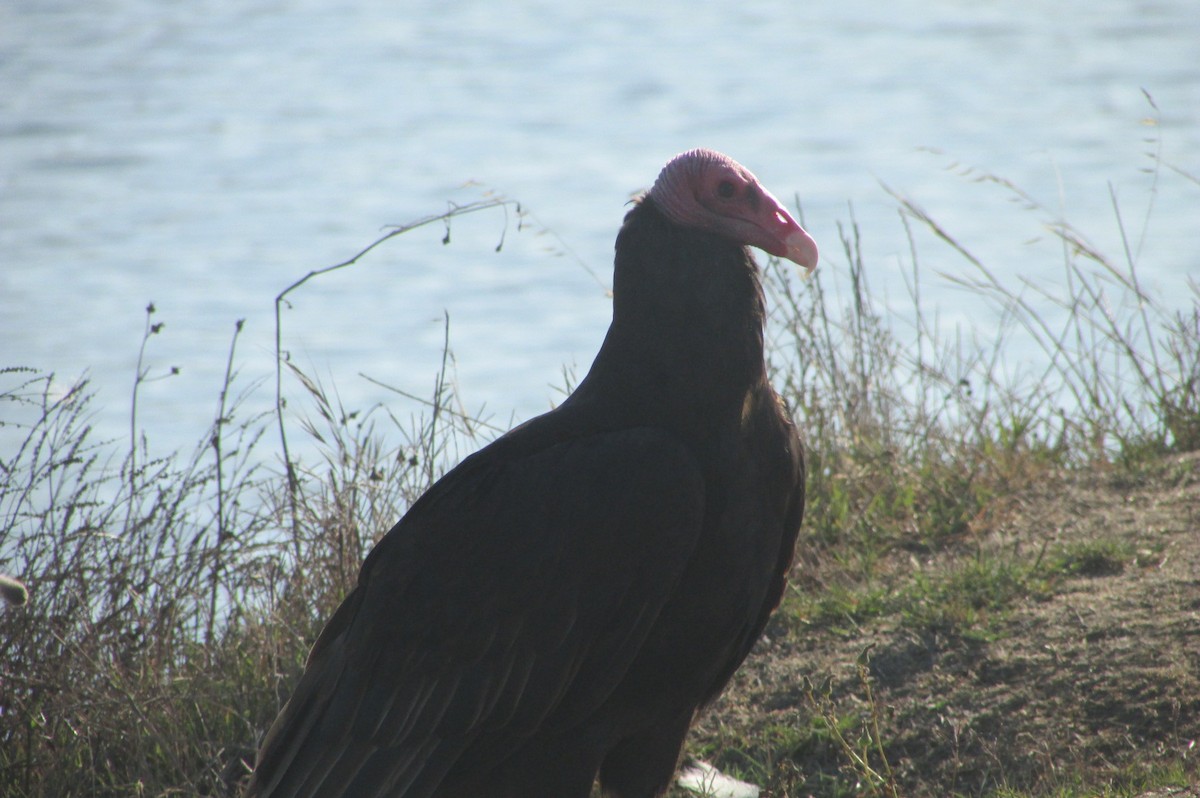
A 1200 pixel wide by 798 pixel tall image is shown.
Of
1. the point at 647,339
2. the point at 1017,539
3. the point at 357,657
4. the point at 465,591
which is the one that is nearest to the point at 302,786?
the point at 357,657

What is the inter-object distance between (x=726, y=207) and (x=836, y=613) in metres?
1.43

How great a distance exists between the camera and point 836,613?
4070 mm

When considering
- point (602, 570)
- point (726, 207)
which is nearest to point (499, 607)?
point (602, 570)

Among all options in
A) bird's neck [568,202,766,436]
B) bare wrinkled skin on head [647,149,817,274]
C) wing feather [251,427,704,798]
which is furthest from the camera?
bare wrinkled skin on head [647,149,817,274]

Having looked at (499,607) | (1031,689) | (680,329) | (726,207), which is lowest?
(1031,689)

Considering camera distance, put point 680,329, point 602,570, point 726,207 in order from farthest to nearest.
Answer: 1. point 726,207
2. point 680,329
3. point 602,570

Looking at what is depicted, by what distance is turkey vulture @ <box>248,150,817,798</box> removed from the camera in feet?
9.26

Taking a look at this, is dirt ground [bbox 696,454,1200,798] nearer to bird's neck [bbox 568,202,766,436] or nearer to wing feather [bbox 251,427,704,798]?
wing feather [bbox 251,427,704,798]

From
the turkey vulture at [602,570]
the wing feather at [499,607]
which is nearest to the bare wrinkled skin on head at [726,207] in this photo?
the turkey vulture at [602,570]

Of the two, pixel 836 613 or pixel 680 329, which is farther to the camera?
pixel 836 613

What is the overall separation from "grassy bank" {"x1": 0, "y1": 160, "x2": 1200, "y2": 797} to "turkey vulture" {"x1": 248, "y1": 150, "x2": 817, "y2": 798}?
413mm

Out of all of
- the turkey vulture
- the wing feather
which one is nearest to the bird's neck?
the turkey vulture

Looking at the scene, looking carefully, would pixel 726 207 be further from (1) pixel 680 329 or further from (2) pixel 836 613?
(2) pixel 836 613

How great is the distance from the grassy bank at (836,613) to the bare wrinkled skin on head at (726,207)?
3.14 ft
